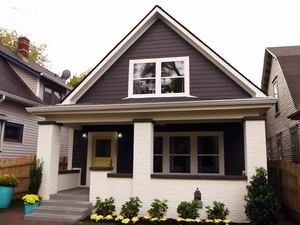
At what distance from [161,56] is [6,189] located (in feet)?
24.0

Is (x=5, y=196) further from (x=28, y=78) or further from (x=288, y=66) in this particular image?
(x=288, y=66)

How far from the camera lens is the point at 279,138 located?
55.3 ft

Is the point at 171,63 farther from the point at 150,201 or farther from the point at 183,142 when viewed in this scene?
the point at 150,201

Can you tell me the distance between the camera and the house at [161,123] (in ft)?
Result: 32.6

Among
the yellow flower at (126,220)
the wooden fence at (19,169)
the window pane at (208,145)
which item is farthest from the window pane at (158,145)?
the wooden fence at (19,169)

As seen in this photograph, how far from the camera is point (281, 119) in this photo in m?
16.0

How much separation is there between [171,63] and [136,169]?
177 inches

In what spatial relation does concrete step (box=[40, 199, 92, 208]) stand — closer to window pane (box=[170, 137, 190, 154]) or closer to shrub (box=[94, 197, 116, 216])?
shrub (box=[94, 197, 116, 216])

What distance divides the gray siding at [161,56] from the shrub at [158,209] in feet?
13.4

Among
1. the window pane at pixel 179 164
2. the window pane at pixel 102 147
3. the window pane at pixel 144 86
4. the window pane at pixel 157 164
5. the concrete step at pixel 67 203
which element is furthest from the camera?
the window pane at pixel 102 147

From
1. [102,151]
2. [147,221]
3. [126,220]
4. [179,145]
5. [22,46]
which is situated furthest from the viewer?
[22,46]

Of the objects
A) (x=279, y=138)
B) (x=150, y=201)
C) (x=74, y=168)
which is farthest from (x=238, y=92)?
(x=74, y=168)

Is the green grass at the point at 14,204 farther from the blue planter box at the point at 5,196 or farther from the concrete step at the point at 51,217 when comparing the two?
the concrete step at the point at 51,217

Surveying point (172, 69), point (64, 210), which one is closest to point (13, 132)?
point (64, 210)
